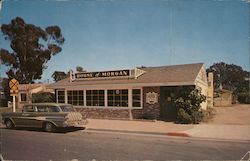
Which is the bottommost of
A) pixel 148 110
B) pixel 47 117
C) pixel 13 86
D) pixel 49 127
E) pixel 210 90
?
pixel 49 127

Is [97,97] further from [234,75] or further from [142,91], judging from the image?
[234,75]

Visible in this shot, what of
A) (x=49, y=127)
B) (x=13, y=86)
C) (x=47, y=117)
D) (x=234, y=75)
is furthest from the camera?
(x=234, y=75)

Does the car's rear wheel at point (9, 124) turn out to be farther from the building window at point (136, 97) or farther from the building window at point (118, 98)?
the building window at point (136, 97)

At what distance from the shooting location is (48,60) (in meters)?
6.52

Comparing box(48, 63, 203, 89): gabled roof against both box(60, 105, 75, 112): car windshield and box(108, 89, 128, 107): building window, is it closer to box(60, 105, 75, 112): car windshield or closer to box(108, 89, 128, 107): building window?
box(108, 89, 128, 107): building window

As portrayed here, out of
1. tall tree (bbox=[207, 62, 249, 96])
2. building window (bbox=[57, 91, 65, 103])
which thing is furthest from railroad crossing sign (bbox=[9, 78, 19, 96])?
tall tree (bbox=[207, 62, 249, 96])

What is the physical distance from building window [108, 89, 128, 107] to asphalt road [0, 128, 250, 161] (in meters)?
4.65

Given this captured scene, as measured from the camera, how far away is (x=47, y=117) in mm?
10219

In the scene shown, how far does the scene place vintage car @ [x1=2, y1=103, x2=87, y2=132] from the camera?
9080 millimetres

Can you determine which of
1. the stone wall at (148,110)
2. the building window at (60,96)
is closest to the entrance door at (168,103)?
the stone wall at (148,110)

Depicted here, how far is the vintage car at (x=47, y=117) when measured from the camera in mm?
9080

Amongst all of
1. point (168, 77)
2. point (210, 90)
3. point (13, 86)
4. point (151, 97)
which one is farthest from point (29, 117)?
point (210, 90)

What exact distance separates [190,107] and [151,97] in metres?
2.27

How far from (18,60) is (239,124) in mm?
10187
